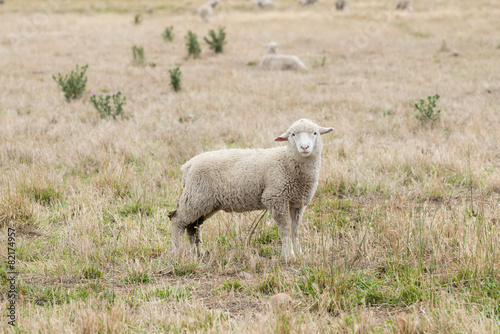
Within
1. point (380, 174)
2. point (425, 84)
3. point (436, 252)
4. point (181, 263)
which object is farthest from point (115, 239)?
point (425, 84)

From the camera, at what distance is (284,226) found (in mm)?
4078

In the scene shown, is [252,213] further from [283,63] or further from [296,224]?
[283,63]

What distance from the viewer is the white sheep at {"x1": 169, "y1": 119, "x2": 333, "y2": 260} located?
408cm

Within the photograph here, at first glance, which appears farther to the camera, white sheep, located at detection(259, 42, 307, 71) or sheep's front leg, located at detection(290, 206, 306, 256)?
white sheep, located at detection(259, 42, 307, 71)

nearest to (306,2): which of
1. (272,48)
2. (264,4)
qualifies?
(264,4)

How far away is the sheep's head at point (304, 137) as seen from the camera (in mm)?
3814

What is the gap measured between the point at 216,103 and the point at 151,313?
7.62m

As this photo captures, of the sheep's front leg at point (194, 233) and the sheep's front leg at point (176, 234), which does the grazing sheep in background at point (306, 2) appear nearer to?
the sheep's front leg at point (194, 233)

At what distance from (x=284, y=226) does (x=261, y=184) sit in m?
0.42

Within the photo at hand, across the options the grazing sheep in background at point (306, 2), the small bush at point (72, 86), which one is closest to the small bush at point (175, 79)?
the small bush at point (72, 86)

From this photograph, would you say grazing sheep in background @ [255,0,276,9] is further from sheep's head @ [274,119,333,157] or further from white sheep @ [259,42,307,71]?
sheep's head @ [274,119,333,157]

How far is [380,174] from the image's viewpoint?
6.12 metres

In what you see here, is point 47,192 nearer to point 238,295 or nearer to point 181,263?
point 181,263

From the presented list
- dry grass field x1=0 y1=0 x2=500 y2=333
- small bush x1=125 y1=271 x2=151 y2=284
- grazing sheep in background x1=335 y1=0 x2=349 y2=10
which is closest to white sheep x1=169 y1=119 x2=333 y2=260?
dry grass field x1=0 y1=0 x2=500 y2=333
